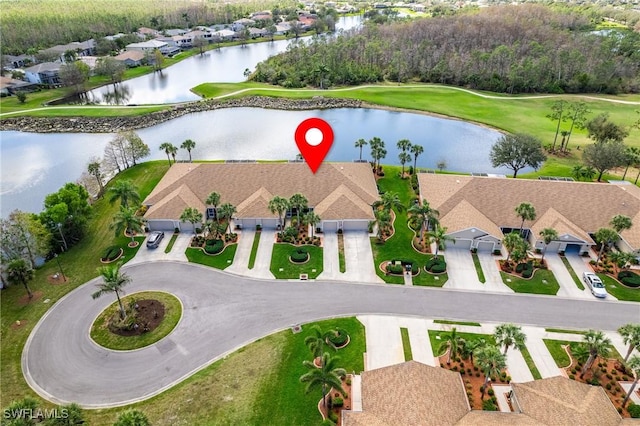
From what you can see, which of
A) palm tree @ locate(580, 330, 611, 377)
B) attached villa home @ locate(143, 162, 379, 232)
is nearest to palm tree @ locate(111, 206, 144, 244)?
attached villa home @ locate(143, 162, 379, 232)

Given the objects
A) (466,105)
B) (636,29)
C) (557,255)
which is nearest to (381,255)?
(557,255)

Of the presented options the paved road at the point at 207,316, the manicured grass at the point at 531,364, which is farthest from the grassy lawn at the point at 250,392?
the manicured grass at the point at 531,364

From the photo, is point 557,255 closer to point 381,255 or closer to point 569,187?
point 569,187

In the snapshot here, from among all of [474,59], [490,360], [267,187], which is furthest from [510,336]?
[474,59]

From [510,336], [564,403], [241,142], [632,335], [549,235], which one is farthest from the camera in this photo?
[241,142]

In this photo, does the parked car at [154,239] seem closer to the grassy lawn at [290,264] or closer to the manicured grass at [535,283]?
the grassy lawn at [290,264]

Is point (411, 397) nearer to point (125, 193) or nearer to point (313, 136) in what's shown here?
point (313, 136)
